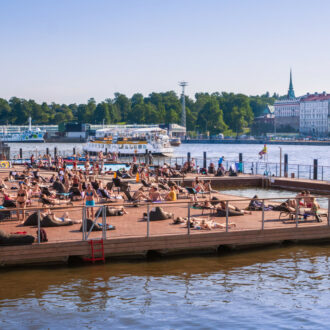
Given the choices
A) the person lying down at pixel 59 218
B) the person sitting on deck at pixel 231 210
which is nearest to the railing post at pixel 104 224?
the person lying down at pixel 59 218

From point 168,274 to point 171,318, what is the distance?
336 cm

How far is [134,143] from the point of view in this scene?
323 feet

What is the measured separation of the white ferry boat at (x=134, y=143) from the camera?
98062 millimetres

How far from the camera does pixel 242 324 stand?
12133 millimetres

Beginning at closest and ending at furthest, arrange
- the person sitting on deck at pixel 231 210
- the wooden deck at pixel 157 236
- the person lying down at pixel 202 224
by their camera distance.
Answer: the wooden deck at pixel 157 236, the person lying down at pixel 202 224, the person sitting on deck at pixel 231 210

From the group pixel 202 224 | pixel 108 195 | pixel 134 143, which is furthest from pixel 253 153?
pixel 202 224

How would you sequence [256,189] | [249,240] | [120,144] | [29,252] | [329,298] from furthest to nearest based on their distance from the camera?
[120,144] → [256,189] → [249,240] → [29,252] → [329,298]

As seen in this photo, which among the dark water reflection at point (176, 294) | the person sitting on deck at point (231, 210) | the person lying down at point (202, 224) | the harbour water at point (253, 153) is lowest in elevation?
the dark water reflection at point (176, 294)

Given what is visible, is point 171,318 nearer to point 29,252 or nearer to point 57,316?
point 57,316

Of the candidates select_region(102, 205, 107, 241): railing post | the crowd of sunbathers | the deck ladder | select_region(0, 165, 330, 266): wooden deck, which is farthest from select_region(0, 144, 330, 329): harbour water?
the crowd of sunbathers

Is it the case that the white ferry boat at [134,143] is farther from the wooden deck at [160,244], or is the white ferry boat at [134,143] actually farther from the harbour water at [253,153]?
the wooden deck at [160,244]

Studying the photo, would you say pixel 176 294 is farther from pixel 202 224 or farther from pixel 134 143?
pixel 134 143

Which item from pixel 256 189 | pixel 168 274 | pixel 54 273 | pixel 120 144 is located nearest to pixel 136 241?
pixel 168 274

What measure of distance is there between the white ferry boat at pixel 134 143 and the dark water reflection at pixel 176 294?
79.7m
